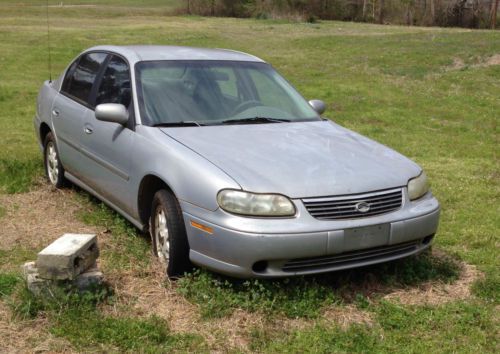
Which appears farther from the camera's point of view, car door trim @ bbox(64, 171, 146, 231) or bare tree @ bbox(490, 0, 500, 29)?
bare tree @ bbox(490, 0, 500, 29)

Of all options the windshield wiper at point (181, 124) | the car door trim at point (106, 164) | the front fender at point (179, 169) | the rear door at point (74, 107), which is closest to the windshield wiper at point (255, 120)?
the windshield wiper at point (181, 124)

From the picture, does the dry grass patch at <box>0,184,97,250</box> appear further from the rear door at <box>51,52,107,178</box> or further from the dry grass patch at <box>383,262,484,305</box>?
the dry grass patch at <box>383,262,484,305</box>

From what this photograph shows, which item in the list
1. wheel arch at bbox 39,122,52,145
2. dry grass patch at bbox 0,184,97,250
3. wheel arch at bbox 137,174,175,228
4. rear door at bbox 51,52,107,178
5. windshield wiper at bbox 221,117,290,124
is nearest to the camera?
wheel arch at bbox 137,174,175,228

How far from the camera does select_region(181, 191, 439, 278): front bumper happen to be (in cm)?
391

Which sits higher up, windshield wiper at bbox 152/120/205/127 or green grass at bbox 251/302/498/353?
windshield wiper at bbox 152/120/205/127

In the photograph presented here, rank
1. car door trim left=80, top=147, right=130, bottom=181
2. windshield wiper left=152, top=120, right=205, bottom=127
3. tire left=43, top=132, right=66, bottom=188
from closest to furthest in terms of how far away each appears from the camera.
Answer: windshield wiper left=152, top=120, right=205, bottom=127 < car door trim left=80, top=147, right=130, bottom=181 < tire left=43, top=132, right=66, bottom=188

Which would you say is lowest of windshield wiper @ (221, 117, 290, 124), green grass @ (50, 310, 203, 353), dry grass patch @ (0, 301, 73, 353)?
dry grass patch @ (0, 301, 73, 353)

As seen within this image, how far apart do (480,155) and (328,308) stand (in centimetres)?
591

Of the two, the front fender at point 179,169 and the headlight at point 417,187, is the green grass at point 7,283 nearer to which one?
the front fender at point 179,169

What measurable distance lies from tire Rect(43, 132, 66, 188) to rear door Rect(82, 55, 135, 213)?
893mm

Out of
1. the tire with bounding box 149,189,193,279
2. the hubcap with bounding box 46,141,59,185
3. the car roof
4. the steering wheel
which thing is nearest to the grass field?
the tire with bounding box 149,189,193,279

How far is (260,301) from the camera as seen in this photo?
406cm

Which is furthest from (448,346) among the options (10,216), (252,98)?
(10,216)

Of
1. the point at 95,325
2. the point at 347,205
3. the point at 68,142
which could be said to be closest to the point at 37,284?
the point at 95,325
